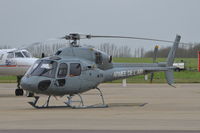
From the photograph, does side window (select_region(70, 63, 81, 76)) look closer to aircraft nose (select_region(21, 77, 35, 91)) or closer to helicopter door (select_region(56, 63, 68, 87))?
helicopter door (select_region(56, 63, 68, 87))

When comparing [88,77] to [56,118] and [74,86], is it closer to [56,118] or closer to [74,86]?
[74,86]

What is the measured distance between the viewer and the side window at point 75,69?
20.7 m

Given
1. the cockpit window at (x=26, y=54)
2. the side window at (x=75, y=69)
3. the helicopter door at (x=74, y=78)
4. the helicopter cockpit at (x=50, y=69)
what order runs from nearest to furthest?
the helicopter cockpit at (x=50, y=69) → the helicopter door at (x=74, y=78) → the side window at (x=75, y=69) → the cockpit window at (x=26, y=54)

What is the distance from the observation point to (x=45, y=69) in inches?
798

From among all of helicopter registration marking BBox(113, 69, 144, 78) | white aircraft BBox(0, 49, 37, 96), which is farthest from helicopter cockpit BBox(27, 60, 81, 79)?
white aircraft BBox(0, 49, 37, 96)

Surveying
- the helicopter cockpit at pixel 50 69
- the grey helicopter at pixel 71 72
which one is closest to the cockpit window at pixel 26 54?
the grey helicopter at pixel 71 72

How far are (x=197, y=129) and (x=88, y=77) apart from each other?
828 centimetres

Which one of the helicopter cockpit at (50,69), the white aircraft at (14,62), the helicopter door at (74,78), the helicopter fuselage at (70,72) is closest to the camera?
the helicopter fuselage at (70,72)

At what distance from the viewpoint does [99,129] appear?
44.3 ft

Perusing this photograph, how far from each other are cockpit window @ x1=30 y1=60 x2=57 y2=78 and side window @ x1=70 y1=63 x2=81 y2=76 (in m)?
0.71

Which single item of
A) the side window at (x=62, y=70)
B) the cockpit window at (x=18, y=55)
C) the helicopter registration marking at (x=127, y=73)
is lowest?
the helicopter registration marking at (x=127, y=73)

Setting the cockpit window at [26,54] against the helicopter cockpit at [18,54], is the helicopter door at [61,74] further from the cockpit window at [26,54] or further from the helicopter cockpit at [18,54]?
the cockpit window at [26,54]

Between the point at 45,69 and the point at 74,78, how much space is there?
1183mm

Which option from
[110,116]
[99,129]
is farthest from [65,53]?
[99,129]
